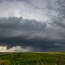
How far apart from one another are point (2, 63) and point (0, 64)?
2.02 meters

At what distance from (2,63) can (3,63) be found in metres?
0.68

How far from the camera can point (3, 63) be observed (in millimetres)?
101312

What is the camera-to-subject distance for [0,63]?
334ft

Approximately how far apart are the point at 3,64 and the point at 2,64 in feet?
1.76

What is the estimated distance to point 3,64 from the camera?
327 feet

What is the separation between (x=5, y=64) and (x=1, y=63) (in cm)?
281

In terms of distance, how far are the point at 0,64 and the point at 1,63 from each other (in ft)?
7.22

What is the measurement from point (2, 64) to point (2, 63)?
6.67 ft

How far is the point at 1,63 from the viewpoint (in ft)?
335

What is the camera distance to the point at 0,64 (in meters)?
99.8

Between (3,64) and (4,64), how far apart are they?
0.76 meters

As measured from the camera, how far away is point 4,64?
99.1 meters
